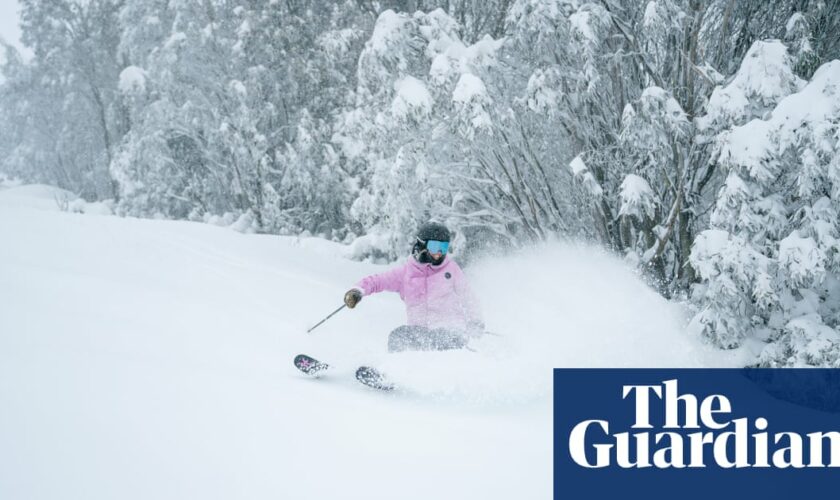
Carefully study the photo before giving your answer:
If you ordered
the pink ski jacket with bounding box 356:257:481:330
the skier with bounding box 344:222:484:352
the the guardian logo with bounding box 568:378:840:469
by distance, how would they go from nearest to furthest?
the the guardian logo with bounding box 568:378:840:469 < the skier with bounding box 344:222:484:352 < the pink ski jacket with bounding box 356:257:481:330

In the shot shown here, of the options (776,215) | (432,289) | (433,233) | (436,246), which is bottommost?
(432,289)

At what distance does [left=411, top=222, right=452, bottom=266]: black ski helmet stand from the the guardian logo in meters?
1.76

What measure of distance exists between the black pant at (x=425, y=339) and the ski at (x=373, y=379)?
673mm

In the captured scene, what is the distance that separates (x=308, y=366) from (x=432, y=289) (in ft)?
4.46

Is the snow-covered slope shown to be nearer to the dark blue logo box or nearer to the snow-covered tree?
the dark blue logo box

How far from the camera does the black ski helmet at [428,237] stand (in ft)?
15.2

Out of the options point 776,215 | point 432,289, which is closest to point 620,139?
point 776,215

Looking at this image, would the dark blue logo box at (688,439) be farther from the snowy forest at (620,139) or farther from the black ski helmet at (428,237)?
the black ski helmet at (428,237)

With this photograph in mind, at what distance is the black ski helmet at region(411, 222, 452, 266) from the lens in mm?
4641

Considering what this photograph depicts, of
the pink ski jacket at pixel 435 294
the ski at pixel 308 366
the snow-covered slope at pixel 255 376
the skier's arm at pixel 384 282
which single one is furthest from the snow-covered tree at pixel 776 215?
the ski at pixel 308 366

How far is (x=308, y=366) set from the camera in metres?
3.79

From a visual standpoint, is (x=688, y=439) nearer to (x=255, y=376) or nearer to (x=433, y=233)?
(x=433, y=233)

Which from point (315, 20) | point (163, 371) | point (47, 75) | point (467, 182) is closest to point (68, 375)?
point (163, 371)

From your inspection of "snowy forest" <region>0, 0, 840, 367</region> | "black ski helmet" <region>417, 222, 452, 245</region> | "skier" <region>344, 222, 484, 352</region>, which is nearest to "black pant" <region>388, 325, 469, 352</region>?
"skier" <region>344, 222, 484, 352</region>
